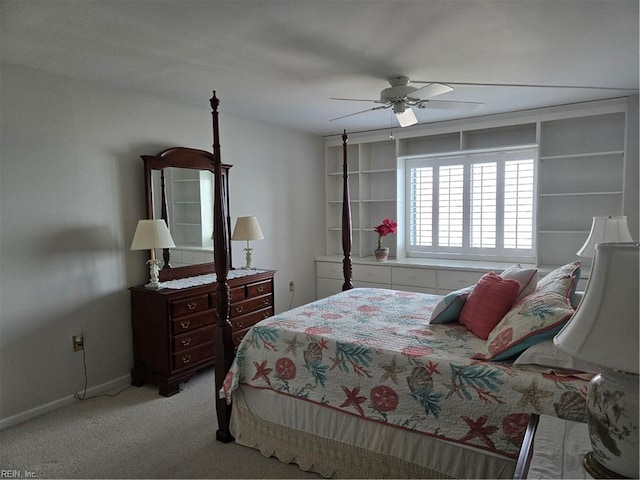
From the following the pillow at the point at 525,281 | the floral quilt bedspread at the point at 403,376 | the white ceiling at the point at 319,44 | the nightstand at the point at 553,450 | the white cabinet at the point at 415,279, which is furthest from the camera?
the white cabinet at the point at 415,279

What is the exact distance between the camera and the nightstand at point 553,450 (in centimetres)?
111

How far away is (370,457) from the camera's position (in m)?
2.00

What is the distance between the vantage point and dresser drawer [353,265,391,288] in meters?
4.97

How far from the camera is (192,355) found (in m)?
3.34

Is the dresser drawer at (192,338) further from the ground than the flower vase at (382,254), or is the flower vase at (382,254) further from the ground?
the flower vase at (382,254)

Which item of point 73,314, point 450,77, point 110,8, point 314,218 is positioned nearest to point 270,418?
point 73,314

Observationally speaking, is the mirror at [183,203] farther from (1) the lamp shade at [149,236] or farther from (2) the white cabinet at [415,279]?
(2) the white cabinet at [415,279]

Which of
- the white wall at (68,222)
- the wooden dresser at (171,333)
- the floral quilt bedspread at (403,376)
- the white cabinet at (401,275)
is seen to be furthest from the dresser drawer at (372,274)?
the white wall at (68,222)

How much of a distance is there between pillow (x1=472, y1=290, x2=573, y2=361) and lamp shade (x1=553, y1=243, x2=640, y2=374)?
79 cm

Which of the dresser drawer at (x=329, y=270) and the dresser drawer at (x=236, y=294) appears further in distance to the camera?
the dresser drawer at (x=329, y=270)

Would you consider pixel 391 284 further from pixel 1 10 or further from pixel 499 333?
pixel 1 10

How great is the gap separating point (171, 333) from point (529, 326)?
100 inches

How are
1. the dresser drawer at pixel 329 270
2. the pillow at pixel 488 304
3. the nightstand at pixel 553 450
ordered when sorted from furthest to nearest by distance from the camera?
the dresser drawer at pixel 329 270
the pillow at pixel 488 304
the nightstand at pixel 553 450

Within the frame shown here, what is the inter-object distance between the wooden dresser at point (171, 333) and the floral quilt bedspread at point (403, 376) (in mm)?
1015
